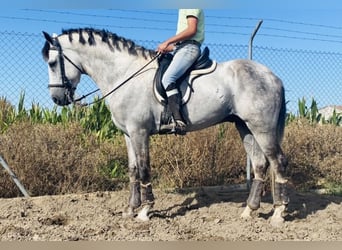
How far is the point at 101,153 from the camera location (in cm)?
840

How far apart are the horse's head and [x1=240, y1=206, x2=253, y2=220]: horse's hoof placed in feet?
8.65

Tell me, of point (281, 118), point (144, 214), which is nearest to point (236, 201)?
point (281, 118)

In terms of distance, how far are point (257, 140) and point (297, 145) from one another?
351 centimetres

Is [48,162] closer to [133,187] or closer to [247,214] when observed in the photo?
[133,187]

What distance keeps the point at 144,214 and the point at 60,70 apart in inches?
83.0

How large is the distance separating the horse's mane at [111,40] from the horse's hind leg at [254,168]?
5.27 ft

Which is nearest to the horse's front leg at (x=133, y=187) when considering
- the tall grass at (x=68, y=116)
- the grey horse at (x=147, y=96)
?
the grey horse at (x=147, y=96)

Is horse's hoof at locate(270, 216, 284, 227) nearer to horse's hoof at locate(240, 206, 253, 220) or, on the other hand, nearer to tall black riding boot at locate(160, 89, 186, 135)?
horse's hoof at locate(240, 206, 253, 220)

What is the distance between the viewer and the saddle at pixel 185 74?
19.4ft

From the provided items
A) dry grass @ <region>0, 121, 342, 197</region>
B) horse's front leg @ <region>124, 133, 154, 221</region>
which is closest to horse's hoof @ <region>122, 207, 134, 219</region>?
horse's front leg @ <region>124, 133, 154, 221</region>

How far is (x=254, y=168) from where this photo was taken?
641cm

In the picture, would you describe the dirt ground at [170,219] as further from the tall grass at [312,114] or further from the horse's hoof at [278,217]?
the tall grass at [312,114]

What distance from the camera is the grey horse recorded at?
236 inches

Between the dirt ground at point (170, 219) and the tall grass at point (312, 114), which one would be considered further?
the tall grass at point (312, 114)
